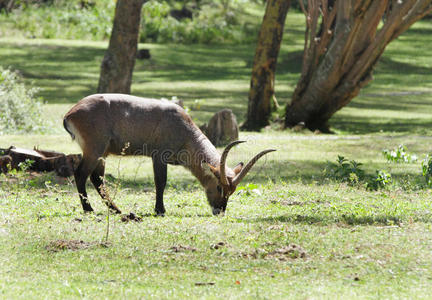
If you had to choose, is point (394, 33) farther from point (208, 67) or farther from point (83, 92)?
point (208, 67)

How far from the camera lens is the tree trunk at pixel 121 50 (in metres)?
17.4

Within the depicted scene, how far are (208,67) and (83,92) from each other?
25.6 ft

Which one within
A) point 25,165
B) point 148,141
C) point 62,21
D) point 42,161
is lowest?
point 62,21

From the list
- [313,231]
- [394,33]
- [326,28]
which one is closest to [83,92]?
[326,28]

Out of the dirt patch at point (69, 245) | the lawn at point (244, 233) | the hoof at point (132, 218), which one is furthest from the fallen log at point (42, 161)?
the dirt patch at point (69, 245)

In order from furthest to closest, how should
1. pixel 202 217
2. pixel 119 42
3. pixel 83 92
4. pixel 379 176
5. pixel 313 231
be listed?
pixel 83 92 → pixel 119 42 → pixel 379 176 → pixel 202 217 → pixel 313 231

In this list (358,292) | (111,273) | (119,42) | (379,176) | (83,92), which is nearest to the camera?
Result: (358,292)

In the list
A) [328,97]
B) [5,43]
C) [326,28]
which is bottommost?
[5,43]

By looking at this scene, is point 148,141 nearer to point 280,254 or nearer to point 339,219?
point 339,219

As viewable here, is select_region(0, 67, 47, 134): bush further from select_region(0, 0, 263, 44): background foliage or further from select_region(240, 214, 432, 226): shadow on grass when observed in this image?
select_region(0, 0, 263, 44): background foliage

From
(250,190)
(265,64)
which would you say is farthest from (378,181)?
(265,64)

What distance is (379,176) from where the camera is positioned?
436 inches

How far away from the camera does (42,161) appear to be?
11859 millimetres

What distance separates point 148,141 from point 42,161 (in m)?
3.40
